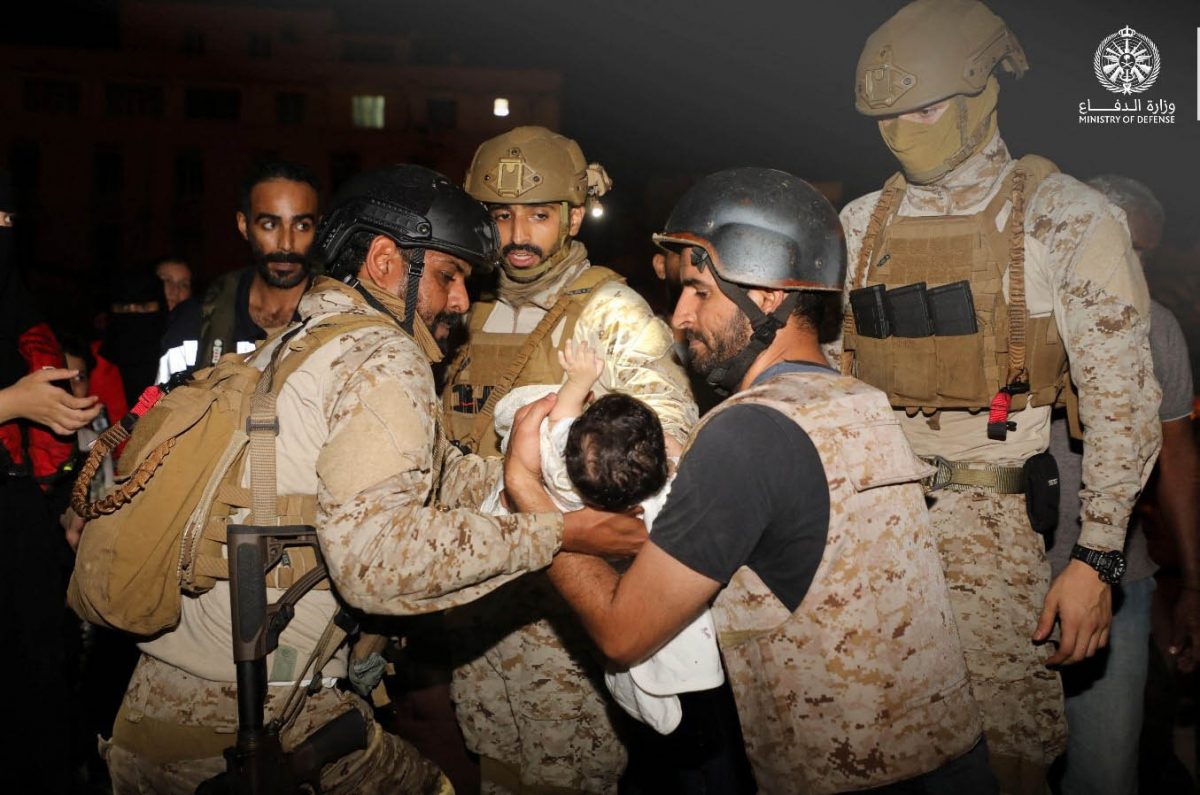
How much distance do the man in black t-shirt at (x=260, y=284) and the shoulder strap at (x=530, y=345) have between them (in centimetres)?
205

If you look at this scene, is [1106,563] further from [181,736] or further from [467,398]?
[181,736]

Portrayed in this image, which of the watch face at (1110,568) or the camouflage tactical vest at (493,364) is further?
the camouflage tactical vest at (493,364)

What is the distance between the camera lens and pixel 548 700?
3.95 m

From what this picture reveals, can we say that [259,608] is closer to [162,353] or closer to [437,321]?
[437,321]

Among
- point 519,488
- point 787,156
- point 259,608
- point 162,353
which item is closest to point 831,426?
point 519,488

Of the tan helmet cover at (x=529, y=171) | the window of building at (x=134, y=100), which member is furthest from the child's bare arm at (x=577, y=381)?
the window of building at (x=134, y=100)

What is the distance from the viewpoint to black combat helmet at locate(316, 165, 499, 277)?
304 cm

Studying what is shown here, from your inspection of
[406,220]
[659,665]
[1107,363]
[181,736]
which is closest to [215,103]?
[406,220]

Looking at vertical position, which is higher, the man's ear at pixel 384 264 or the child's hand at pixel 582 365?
the man's ear at pixel 384 264

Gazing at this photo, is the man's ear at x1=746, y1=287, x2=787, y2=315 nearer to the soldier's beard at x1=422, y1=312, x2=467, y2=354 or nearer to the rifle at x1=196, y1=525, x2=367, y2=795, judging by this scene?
the soldier's beard at x1=422, y1=312, x2=467, y2=354

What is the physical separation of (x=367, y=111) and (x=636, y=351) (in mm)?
40384

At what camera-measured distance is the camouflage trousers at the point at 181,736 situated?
2.70 metres

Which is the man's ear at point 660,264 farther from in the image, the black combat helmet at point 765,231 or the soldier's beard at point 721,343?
the soldier's beard at point 721,343

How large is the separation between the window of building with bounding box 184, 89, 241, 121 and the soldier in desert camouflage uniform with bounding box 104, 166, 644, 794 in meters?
42.1
